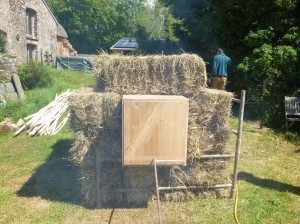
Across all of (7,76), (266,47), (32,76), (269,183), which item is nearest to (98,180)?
(269,183)

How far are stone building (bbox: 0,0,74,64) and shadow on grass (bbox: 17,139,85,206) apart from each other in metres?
13.3

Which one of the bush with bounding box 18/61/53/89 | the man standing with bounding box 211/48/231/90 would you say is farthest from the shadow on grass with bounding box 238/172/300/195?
the bush with bounding box 18/61/53/89

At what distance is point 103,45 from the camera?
51.0m

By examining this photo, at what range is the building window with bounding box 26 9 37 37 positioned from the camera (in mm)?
24566

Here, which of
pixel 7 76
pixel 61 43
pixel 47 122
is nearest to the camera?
pixel 47 122

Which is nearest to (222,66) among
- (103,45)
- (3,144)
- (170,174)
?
(170,174)

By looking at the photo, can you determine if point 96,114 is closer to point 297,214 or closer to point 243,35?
point 297,214

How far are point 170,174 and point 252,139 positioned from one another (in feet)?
17.1

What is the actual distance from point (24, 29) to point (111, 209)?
2100cm

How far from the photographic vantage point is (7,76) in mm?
14156

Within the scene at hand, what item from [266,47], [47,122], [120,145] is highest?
[266,47]

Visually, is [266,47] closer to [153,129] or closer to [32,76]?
[153,129]

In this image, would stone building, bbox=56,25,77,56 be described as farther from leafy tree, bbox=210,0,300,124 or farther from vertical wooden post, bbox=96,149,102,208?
vertical wooden post, bbox=96,149,102,208

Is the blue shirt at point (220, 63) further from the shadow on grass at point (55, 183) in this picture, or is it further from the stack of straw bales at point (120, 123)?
the shadow on grass at point (55, 183)
